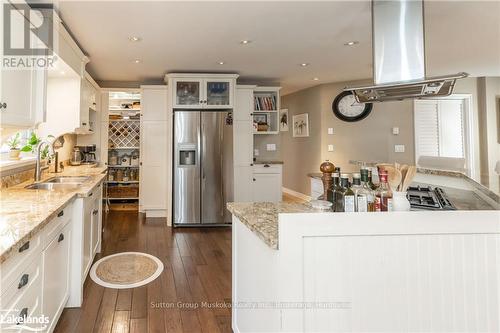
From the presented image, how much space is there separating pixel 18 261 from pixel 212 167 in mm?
3332

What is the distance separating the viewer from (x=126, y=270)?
2.85m

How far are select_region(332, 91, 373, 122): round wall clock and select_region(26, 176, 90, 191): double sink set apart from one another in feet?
14.2

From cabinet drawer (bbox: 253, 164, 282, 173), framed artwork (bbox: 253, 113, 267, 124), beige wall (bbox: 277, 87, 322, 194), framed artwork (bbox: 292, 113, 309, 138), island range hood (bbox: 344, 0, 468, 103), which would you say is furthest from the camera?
framed artwork (bbox: 292, 113, 309, 138)

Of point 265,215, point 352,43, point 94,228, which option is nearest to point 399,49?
point 352,43

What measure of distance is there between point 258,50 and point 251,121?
1433mm

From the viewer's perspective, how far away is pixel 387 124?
18.0ft

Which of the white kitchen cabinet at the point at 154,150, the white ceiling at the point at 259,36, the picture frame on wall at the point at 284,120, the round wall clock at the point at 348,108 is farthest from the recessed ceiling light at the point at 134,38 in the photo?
the round wall clock at the point at 348,108

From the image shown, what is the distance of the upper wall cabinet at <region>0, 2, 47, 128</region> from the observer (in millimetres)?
1797

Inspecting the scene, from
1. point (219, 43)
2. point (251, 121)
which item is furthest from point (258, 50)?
point (251, 121)

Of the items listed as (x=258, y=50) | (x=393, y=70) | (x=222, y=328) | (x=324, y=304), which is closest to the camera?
(x=324, y=304)

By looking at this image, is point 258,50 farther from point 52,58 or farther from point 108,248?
point 108,248

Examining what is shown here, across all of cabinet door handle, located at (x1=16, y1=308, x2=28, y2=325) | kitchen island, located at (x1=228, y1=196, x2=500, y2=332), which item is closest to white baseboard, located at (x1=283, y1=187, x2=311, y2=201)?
kitchen island, located at (x1=228, y1=196, x2=500, y2=332)

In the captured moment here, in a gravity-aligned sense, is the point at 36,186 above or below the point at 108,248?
above

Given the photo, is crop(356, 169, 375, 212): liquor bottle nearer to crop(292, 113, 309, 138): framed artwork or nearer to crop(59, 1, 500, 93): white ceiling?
crop(59, 1, 500, 93): white ceiling
